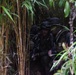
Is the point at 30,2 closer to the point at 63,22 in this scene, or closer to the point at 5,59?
the point at 5,59

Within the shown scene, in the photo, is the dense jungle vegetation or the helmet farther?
the helmet

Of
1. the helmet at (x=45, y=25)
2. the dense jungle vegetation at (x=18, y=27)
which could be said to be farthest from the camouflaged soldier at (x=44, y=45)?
the dense jungle vegetation at (x=18, y=27)

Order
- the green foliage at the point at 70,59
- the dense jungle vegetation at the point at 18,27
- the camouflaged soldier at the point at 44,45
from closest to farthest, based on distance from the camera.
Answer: the green foliage at the point at 70,59 → the dense jungle vegetation at the point at 18,27 → the camouflaged soldier at the point at 44,45

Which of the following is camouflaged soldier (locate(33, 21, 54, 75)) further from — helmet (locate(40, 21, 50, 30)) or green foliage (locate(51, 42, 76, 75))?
green foliage (locate(51, 42, 76, 75))

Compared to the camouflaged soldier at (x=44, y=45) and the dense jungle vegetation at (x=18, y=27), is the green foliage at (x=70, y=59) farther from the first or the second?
the camouflaged soldier at (x=44, y=45)

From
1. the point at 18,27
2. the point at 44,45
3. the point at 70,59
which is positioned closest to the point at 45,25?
the point at 44,45

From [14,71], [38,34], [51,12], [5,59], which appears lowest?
[14,71]

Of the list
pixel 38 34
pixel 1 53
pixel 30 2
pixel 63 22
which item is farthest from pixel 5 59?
pixel 63 22

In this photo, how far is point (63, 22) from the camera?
2623 millimetres

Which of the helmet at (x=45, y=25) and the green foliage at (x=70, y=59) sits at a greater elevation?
the helmet at (x=45, y=25)

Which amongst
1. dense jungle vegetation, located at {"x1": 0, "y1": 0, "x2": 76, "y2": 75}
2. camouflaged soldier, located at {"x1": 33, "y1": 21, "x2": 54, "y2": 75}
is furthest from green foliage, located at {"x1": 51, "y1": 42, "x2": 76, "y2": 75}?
camouflaged soldier, located at {"x1": 33, "y1": 21, "x2": 54, "y2": 75}

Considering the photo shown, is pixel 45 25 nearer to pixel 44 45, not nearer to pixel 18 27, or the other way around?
pixel 44 45

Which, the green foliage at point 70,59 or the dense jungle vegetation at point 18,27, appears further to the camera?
the dense jungle vegetation at point 18,27

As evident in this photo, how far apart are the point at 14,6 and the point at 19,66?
1.59ft
